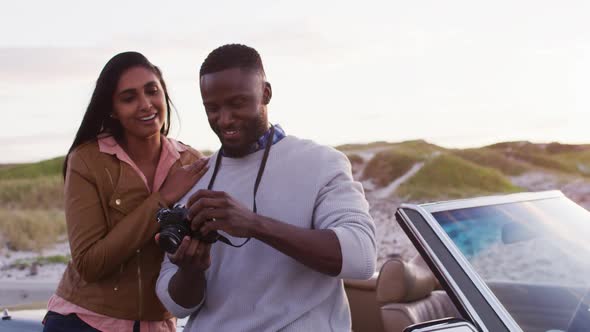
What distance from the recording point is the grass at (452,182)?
31.3 meters

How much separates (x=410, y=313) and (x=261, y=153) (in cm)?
130

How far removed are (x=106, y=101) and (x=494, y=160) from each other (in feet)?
113

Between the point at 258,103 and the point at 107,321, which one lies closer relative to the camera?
the point at 258,103

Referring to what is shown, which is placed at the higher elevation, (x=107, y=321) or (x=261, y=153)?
(x=261, y=153)

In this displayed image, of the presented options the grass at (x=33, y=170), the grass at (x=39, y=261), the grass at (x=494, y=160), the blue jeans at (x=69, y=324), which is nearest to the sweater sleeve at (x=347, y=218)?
the blue jeans at (x=69, y=324)

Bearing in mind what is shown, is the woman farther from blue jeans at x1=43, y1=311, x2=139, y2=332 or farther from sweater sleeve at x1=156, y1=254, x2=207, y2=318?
sweater sleeve at x1=156, y1=254, x2=207, y2=318

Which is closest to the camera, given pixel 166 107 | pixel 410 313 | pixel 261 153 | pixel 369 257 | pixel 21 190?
pixel 369 257

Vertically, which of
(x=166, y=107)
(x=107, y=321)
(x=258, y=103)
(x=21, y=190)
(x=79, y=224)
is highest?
(x=258, y=103)

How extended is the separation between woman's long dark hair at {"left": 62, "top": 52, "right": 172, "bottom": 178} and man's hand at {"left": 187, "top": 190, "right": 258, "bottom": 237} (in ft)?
3.12

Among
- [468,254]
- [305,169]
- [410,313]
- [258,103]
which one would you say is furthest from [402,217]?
[410,313]

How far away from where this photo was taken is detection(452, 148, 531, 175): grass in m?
34.1

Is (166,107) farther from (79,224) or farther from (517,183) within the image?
(517,183)

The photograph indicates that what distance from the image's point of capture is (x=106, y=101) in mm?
3074

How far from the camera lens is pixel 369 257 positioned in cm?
230
